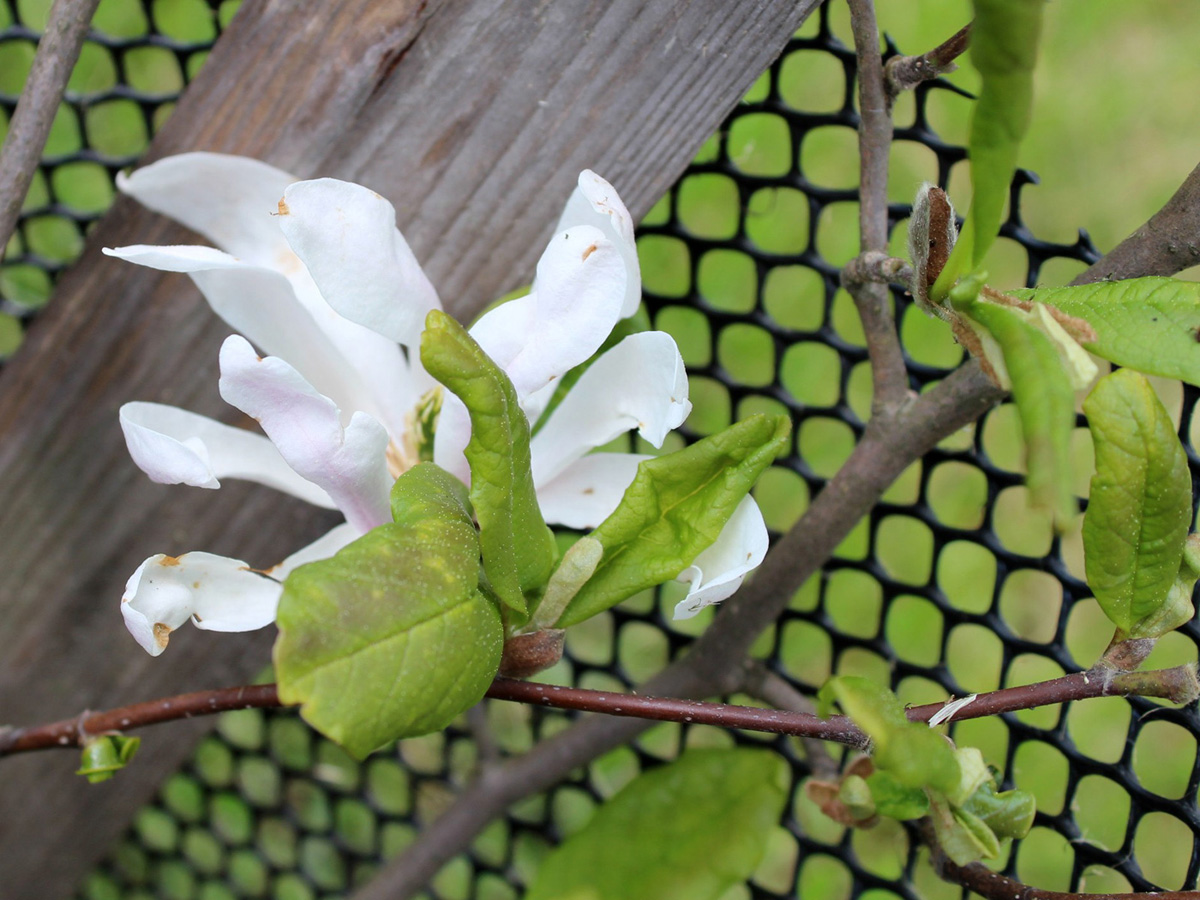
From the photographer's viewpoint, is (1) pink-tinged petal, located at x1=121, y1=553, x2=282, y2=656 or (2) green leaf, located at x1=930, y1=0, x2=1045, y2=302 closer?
(2) green leaf, located at x1=930, y1=0, x2=1045, y2=302

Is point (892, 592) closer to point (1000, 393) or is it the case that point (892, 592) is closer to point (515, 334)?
point (1000, 393)

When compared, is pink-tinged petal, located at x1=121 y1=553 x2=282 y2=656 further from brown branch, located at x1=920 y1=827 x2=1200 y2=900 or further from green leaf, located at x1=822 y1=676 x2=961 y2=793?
brown branch, located at x1=920 y1=827 x2=1200 y2=900

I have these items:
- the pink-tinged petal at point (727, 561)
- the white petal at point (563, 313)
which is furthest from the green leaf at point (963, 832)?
the white petal at point (563, 313)

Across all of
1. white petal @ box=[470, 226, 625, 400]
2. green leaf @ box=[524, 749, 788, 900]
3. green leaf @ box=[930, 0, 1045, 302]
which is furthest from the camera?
green leaf @ box=[524, 749, 788, 900]

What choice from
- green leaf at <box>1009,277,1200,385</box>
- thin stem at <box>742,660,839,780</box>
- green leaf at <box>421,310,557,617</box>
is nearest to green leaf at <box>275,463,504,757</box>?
green leaf at <box>421,310,557,617</box>

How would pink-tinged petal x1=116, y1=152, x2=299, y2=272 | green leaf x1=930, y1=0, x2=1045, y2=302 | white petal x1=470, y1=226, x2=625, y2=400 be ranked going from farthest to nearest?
pink-tinged petal x1=116, y1=152, x2=299, y2=272
white petal x1=470, y1=226, x2=625, y2=400
green leaf x1=930, y1=0, x2=1045, y2=302

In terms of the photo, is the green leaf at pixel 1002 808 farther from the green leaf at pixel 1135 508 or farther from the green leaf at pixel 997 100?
the green leaf at pixel 997 100

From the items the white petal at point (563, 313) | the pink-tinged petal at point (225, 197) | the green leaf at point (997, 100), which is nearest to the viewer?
the green leaf at point (997, 100)
